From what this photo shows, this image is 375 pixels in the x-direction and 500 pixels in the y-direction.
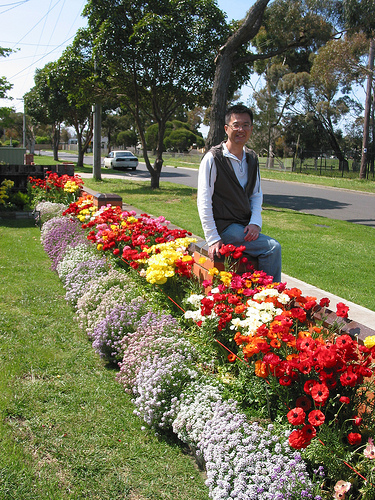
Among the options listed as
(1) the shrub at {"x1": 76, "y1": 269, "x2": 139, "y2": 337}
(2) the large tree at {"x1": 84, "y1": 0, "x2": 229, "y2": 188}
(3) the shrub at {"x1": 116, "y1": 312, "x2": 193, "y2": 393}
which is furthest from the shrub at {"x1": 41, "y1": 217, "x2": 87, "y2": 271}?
(2) the large tree at {"x1": 84, "y1": 0, "x2": 229, "y2": 188}

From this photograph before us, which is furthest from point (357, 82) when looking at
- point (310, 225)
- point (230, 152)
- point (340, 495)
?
point (340, 495)

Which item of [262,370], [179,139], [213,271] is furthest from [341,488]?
[179,139]

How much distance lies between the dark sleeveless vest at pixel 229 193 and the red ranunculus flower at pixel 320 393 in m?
1.89

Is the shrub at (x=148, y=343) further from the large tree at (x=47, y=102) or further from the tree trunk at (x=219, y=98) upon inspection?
the large tree at (x=47, y=102)

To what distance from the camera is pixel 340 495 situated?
1.91 meters

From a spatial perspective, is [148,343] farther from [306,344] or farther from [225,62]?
Result: [225,62]

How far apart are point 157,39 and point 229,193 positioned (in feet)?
45.4

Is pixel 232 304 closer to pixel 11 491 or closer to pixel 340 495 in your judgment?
pixel 340 495

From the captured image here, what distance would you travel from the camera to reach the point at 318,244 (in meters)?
8.88

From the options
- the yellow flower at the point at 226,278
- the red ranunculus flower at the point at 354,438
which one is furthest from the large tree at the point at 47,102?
the red ranunculus flower at the point at 354,438

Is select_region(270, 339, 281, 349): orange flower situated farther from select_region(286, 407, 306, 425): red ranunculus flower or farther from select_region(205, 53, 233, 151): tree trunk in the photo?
select_region(205, 53, 233, 151): tree trunk

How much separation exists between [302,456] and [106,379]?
1.78 metres

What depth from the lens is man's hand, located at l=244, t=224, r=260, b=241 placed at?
372 cm

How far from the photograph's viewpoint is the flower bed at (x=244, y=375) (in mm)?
2100
